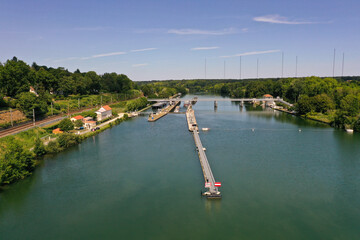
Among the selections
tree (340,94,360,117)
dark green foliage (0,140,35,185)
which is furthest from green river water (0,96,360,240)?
tree (340,94,360,117)

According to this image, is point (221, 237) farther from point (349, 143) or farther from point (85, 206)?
point (349, 143)

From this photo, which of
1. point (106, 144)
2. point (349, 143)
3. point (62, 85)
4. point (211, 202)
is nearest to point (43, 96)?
point (62, 85)

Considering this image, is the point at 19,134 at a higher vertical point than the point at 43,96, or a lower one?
lower

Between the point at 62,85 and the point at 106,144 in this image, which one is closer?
the point at 106,144

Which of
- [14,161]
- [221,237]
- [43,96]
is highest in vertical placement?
[43,96]

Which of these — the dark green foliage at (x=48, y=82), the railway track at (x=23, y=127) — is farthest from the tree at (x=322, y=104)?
the dark green foliage at (x=48, y=82)

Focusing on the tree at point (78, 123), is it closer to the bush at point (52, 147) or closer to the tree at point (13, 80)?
the bush at point (52, 147)

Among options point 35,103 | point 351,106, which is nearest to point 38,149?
point 35,103

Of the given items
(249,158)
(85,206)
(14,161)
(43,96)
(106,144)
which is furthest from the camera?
(43,96)
